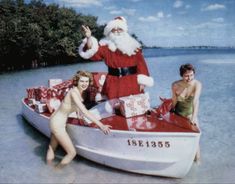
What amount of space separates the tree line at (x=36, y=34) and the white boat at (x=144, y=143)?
61.4 ft

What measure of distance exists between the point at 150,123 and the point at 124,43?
1.18m

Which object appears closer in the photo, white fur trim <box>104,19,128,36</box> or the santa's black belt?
the santa's black belt

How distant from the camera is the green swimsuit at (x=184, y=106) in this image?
428cm

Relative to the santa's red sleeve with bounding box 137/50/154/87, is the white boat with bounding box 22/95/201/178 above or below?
below

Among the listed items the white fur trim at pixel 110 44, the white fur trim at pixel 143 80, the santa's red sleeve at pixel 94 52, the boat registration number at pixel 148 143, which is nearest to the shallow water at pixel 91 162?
the boat registration number at pixel 148 143

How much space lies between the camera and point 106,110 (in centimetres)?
455

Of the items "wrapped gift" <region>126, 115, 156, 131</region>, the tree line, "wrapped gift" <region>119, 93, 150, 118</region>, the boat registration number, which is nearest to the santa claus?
"wrapped gift" <region>119, 93, 150, 118</region>

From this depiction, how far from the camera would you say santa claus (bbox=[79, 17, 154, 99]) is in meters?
4.54

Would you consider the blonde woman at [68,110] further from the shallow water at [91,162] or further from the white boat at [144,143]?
the shallow water at [91,162]

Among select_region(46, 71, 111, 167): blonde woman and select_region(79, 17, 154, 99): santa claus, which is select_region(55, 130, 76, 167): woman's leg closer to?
select_region(46, 71, 111, 167): blonde woman

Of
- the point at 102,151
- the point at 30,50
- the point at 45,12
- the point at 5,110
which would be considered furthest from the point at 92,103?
the point at 45,12

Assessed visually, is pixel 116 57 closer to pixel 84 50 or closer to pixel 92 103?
pixel 84 50

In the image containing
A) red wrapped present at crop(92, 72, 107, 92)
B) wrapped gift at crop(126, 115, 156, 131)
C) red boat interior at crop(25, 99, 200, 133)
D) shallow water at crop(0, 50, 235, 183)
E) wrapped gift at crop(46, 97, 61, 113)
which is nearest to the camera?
red boat interior at crop(25, 99, 200, 133)

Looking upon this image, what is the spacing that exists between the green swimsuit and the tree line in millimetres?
18996
